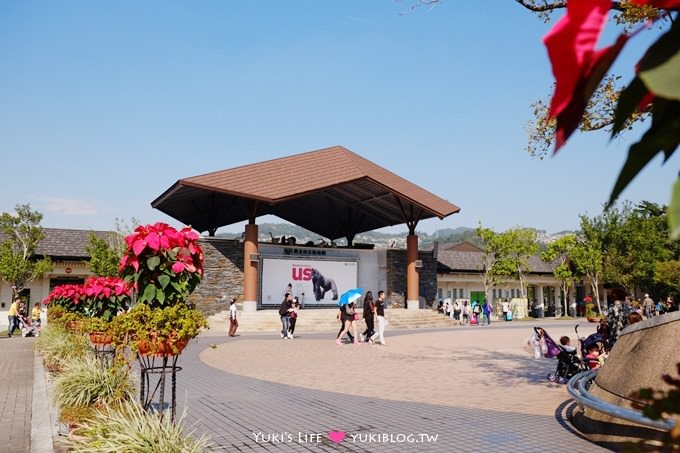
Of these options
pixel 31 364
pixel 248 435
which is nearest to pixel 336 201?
pixel 31 364

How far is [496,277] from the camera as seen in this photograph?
44.4 meters

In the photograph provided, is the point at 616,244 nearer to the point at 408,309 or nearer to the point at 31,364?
the point at 408,309

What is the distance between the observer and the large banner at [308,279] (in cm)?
3102

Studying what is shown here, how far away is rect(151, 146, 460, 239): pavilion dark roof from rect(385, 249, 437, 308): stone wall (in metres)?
2.57

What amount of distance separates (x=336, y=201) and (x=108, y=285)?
28.6 metres

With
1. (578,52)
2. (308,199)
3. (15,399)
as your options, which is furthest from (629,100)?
(308,199)

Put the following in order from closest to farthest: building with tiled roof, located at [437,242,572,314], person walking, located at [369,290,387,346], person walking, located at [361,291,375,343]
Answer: person walking, located at [369,290,387,346], person walking, located at [361,291,375,343], building with tiled roof, located at [437,242,572,314]

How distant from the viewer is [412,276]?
35.0m

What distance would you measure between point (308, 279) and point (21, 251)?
17.3 m

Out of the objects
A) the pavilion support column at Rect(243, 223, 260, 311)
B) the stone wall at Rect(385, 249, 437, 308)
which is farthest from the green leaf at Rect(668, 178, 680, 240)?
the stone wall at Rect(385, 249, 437, 308)

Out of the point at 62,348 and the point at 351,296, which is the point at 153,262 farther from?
the point at 351,296

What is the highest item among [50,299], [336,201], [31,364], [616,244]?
[336,201]

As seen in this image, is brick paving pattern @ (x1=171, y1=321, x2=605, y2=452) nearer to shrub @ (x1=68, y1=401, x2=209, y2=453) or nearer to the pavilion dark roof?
shrub @ (x1=68, y1=401, x2=209, y2=453)

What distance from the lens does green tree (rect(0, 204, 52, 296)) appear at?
102ft
